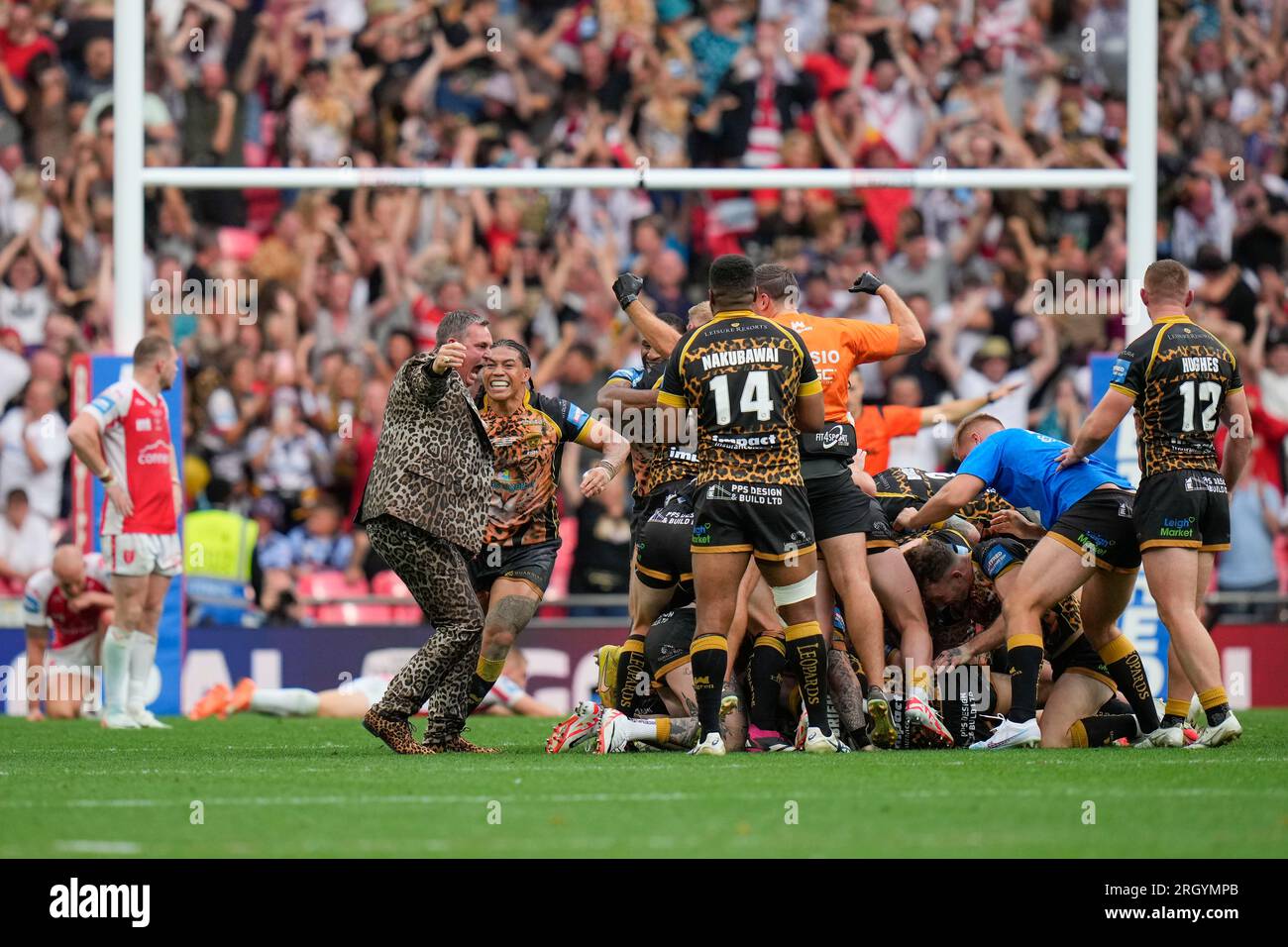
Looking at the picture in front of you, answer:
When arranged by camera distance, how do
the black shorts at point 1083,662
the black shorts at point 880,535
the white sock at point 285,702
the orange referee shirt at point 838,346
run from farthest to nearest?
the white sock at point 285,702 → the black shorts at point 1083,662 → the black shorts at point 880,535 → the orange referee shirt at point 838,346

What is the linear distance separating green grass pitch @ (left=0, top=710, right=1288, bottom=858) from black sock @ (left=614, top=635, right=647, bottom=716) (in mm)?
738

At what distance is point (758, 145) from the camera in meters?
18.2

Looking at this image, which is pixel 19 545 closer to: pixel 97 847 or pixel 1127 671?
pixel 1127 671

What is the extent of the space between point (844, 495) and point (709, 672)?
1.30 meters

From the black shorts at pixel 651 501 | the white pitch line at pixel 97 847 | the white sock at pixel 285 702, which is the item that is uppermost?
the black shorts at pixel 651 501

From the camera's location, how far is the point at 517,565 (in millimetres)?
11445

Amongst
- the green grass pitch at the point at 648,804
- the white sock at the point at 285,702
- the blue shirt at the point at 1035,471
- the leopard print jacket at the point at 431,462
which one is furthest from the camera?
the white sock at the point at 285,702

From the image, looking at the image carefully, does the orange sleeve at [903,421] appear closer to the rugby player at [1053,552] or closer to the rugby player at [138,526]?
the rugby player at [1053,552]

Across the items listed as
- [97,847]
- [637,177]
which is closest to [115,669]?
[637,177]

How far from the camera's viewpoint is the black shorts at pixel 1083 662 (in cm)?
1116

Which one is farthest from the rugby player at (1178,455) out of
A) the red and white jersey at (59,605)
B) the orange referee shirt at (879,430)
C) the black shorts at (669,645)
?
the red and white jersey at (59,605)

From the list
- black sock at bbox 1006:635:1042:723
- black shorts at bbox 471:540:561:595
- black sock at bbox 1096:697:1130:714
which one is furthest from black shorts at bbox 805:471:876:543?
black sock at bbox 1096:697:1130:714

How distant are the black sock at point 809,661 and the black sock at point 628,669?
1.22 meters

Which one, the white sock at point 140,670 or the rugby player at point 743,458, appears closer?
the rugby player at point 743,458
